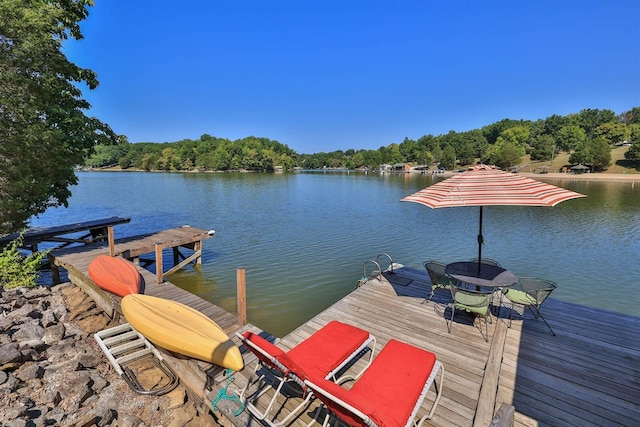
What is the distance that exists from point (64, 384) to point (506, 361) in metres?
7.55

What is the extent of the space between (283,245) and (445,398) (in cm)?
1247

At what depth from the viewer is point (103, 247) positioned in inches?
456

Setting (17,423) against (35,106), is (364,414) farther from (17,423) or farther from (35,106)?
(35,106)

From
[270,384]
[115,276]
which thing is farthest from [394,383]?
[115,276]

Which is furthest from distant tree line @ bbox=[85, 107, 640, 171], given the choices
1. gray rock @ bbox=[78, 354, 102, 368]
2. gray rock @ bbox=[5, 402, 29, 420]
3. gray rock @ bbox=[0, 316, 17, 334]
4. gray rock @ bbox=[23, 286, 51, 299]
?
gray rock @ bbox=[5, 402, 29, 420]

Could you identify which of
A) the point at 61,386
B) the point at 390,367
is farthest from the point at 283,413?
the point at 61,386

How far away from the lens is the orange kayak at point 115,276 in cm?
719

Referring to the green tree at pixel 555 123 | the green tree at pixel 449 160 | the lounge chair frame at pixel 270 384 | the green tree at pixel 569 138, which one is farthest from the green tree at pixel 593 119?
the lounge chair frame at pixel 270 384

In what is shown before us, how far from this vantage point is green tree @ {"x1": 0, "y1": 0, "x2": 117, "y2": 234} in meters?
A: 8.49

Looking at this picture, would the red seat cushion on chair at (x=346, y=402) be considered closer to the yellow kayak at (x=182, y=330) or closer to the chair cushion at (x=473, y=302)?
the yellow kayak at (x=182, y=330)

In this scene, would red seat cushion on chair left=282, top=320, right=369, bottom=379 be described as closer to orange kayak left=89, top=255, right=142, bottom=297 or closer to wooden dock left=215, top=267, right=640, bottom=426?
wooden dock left=215, top=267, right=640, bottom=426

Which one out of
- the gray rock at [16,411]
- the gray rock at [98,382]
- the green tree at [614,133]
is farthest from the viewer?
the green tree at [614,133]

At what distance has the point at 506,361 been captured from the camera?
4.72 m

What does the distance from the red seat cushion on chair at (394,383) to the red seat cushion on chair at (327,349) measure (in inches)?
19.9
